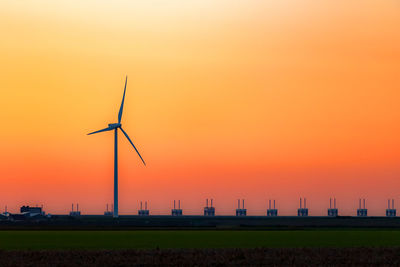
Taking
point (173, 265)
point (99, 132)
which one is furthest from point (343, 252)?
point (99, 132)

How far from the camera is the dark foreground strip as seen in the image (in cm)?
7025

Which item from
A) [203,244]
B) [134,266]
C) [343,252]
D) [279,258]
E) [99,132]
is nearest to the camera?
[134,266]

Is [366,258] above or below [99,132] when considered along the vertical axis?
below

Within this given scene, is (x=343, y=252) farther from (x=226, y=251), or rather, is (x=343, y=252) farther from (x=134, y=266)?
(x=134, y=266)

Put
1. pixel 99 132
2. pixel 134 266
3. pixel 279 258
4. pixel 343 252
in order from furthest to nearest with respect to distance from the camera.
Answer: pixel 99 132 → pixel 343 252 → pixel 279 258 → pixel 134 266

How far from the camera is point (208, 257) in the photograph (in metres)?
74.1

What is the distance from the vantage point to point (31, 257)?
74062mm

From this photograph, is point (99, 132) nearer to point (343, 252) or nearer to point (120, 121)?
point (120, 121)

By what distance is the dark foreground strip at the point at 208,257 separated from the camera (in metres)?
70.2

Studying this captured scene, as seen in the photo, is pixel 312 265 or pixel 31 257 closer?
pixel 312 265

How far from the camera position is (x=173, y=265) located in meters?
68.9

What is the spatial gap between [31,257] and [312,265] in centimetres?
2561

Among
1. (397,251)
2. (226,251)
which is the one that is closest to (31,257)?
(226,251)

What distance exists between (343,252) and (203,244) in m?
21.3
